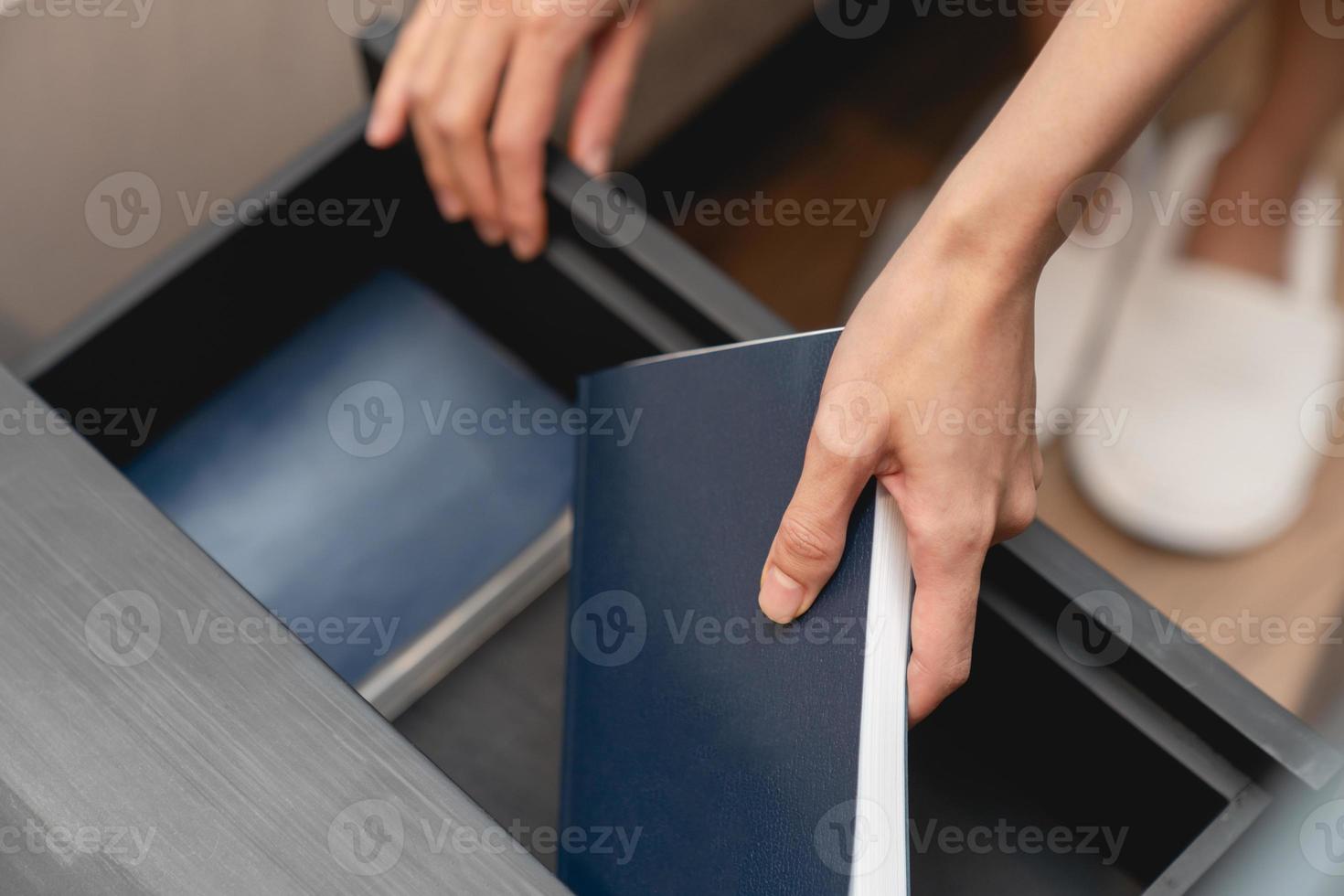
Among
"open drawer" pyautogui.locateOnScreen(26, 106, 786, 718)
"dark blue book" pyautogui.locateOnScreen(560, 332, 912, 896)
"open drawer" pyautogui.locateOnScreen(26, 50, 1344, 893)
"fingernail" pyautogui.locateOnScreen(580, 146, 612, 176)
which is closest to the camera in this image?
"dark blue book" pyautogui.locateOnScreen(560, 332, 912, 896)

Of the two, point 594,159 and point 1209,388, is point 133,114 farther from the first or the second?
point 1209,388

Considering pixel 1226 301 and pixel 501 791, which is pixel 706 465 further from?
pixel 1226 301

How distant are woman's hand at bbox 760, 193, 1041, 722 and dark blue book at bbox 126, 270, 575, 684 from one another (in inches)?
10.4

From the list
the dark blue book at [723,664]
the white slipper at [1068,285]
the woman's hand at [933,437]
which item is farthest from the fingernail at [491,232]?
the white slipper at [1068,285]

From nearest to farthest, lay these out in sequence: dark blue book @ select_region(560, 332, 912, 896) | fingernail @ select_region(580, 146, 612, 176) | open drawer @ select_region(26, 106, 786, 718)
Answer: dark blue book @ select_region(560, 332, 912, 896)
open drawer @ select_region(26, 106, 786, 718)
fingernail @ select_region(580, 146, 612, 176)

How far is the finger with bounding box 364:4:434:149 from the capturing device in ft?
2.05

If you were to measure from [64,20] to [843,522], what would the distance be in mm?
620

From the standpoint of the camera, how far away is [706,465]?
0.47 metres

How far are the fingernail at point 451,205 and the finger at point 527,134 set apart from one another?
0.04 m

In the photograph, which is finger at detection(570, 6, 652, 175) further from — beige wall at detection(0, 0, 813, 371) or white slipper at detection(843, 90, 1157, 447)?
white slipper at detection(843, 90, 1157, 447)

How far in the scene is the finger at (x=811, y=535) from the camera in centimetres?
41

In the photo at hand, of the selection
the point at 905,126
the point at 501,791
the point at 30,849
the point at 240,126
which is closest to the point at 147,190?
the point at 240,126

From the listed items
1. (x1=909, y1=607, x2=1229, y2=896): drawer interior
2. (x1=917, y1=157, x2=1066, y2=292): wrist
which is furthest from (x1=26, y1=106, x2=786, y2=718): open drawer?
(x1=909, y1=607, x2=1229, y2=896): drawer interior

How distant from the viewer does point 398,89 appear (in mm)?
625
